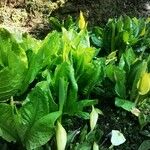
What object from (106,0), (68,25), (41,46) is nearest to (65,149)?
(41,46)

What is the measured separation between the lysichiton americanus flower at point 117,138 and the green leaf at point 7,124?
17.4 inches

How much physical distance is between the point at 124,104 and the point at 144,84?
15 cm

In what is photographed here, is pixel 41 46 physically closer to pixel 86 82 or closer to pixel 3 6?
pixel 86 82

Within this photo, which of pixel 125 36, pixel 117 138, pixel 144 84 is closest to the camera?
pixel 117 138

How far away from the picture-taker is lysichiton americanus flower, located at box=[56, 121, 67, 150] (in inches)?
65.0

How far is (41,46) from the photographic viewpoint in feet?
6.52

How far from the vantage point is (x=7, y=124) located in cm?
164

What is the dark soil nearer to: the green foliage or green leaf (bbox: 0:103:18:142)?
the green foliage

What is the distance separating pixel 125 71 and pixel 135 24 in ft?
Result: 2.39

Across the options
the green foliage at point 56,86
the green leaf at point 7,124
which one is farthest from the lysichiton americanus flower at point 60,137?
the green leaf at point 7,124

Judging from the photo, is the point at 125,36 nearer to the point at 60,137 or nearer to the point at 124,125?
the point at 124,125

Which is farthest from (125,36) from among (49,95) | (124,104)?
(49,95)

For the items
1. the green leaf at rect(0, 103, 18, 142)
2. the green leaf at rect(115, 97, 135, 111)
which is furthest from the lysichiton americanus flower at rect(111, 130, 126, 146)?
the green leaf at rect(0, 103, 18, 142)

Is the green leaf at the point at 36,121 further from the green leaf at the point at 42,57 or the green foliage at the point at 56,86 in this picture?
the green leaf at the point at 42,57
